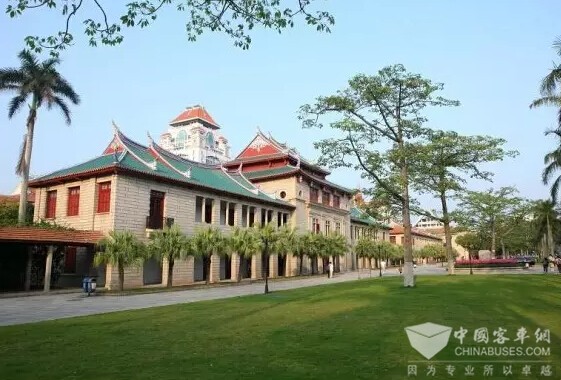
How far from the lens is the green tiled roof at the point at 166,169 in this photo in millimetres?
29016

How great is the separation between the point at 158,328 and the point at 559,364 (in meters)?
8.17

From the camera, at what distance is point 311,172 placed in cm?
5184

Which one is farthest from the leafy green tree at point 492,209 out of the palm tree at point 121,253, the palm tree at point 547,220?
the palm tree at point 121,253

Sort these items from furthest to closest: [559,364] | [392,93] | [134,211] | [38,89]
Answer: [38,89]
[134,211]
[392,93]
[559,364]

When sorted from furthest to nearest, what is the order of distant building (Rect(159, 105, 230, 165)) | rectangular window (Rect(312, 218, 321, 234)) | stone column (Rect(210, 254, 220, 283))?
1. distant building (Rect(159, 105, 230, 165))
2. rectangular window (Rect(312, 218, 321, 234))
3. stone column (Rect(210, 254, 220, 283))

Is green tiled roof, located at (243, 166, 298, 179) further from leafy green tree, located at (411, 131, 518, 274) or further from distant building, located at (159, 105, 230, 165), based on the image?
distant building, located at (159, 105, 230, 165)

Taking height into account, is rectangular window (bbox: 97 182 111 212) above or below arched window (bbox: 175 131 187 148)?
below

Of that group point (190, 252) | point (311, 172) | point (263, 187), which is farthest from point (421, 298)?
point (311, 172)

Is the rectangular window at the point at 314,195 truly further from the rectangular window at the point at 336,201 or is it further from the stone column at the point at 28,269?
the stone column at the point at 28,269

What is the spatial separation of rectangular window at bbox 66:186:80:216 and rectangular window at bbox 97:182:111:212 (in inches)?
79.8

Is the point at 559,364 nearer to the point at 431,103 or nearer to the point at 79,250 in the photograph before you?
the point at 431,103

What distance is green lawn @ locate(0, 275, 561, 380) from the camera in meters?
6.56

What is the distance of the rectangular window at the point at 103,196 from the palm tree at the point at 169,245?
3433 millimetres

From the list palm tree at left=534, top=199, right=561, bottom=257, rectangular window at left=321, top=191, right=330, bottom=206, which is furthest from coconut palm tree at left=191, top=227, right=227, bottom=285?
palm tree at left=534, top=199, right=561, bottom=257
